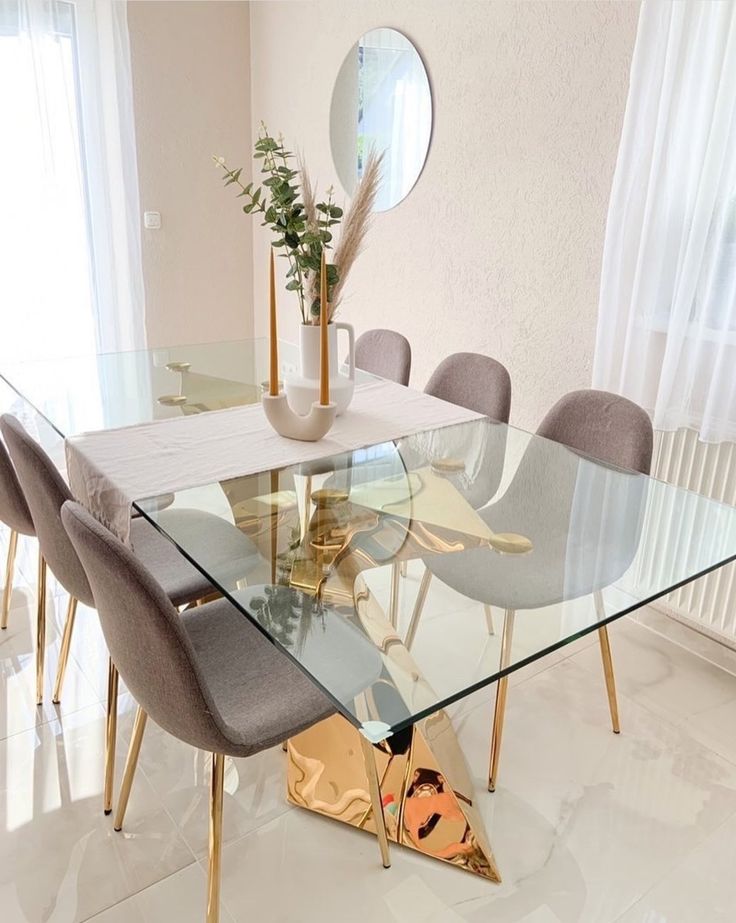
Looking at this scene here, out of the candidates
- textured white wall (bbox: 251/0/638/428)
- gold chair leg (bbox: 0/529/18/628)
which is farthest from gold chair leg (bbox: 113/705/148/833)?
textured white wall (bbox: 251/0/638/428)

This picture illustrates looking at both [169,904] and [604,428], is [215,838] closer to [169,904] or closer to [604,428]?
[169,904]

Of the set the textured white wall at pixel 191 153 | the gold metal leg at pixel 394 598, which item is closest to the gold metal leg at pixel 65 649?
the gold metal leg at pixel 394 598

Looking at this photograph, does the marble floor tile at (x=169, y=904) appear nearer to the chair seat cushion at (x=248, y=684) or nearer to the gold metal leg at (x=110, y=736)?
the gold metal leg at (x=110, y=736)

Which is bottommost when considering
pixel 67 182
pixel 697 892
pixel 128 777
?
pixel 697 892

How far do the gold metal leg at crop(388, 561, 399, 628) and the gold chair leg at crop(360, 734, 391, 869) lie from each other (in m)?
0.44

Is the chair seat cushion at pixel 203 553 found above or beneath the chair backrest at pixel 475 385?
beneath

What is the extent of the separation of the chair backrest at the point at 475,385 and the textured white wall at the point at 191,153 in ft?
6.94

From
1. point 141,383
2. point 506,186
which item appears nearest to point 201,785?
point 141,383

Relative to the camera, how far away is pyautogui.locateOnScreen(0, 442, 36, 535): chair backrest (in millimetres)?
1876

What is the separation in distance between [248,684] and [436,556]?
0.42 metres

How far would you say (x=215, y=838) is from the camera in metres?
1.36

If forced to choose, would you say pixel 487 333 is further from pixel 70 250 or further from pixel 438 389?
pixel 70 250

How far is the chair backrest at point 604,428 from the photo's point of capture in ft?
6.31

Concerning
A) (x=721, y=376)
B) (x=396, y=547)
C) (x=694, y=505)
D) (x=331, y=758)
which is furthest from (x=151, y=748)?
(x=721, y=376)
